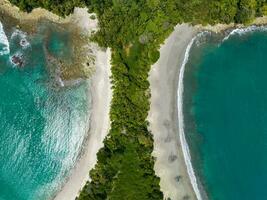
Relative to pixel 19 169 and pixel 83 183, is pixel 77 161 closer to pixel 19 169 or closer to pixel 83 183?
pixel 83 183

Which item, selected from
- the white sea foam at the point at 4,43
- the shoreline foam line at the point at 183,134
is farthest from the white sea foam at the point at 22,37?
the shoreline foam line at the point at 183,134

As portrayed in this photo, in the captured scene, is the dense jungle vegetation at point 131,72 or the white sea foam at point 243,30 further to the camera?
the white sea foam at point 243,30

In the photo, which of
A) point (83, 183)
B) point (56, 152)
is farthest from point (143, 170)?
point (56, 152)

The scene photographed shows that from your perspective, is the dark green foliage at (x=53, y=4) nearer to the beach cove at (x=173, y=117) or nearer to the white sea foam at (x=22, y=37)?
the white sea foam at (x=22, y=37)

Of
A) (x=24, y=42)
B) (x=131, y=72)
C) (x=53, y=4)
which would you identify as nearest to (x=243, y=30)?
(x=131, y=72)

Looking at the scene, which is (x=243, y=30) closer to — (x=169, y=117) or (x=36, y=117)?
(x=169, y=117)

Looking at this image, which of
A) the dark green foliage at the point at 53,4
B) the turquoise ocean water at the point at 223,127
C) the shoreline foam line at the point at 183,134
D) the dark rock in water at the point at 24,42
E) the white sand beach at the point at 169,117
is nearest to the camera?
the dark green foliage at the point at 53,4
